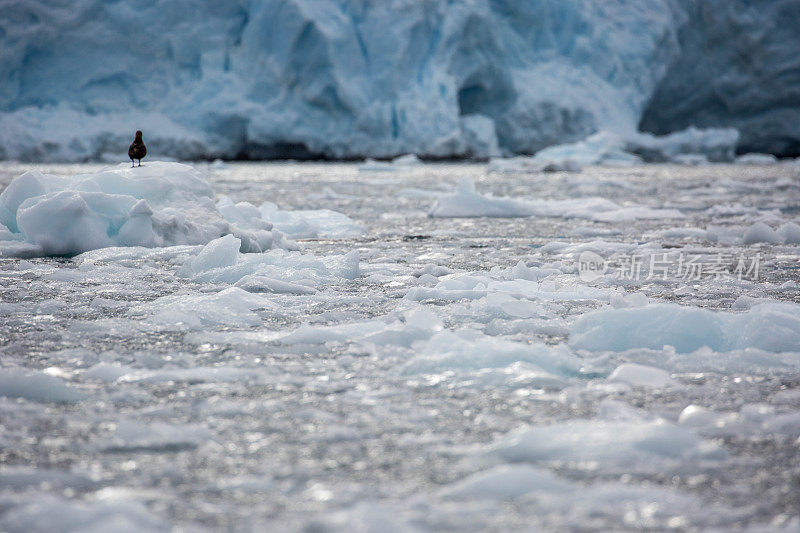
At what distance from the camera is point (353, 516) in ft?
3.84

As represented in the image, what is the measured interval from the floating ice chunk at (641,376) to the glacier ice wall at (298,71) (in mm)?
18415

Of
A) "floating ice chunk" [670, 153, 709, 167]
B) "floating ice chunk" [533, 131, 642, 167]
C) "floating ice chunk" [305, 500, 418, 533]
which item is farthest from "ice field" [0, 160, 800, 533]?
"floating ice chunk" [670, 153, 709, 167]

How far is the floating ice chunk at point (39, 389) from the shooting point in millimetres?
1778

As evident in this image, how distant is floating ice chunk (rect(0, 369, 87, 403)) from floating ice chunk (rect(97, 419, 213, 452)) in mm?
273

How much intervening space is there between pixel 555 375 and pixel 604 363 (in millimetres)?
205

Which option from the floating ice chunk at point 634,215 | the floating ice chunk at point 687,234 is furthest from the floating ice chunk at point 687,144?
the floating ice chunk at point 687,234

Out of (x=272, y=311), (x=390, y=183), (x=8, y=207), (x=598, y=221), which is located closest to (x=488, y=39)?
(x=390, y=183)

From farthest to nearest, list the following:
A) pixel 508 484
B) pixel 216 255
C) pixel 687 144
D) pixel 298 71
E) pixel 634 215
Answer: pixel 687 144
pixel 298 71
pixel 634 215
pixel 216 255
pixel 508 484

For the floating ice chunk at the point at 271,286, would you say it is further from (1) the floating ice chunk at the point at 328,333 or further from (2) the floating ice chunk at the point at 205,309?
(1) the floating ice chunk at the point at 328,333

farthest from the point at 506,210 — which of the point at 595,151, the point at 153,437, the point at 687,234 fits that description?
the point at 595,151

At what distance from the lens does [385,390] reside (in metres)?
1.86

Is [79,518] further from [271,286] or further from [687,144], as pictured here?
[687,144]

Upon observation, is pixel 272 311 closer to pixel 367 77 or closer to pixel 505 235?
pixel 505 235

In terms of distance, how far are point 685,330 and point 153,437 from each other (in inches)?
60.6
